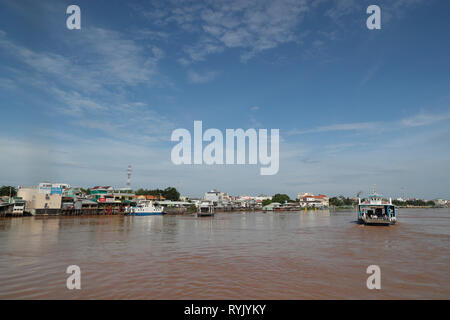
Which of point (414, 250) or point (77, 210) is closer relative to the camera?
point (414, 250)

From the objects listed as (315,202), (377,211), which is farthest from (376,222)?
(315,202)

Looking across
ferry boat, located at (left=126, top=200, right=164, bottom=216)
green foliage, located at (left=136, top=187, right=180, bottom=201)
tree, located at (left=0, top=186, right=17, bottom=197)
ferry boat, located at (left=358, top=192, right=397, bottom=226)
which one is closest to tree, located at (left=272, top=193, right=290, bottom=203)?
green foliage, located at (left=136, top=187, right=180, bottom=201)

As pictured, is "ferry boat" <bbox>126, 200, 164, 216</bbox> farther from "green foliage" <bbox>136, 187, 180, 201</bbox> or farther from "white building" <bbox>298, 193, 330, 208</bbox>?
"white building" <bbox>298, 193, 330, 208</bbox>

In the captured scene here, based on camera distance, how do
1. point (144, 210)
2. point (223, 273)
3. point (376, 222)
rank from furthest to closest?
point (144, 210) → point (376, 222) → point (223, 273)

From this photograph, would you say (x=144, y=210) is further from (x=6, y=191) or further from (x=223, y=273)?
(x=223, y=273)

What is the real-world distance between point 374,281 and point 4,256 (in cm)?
1658

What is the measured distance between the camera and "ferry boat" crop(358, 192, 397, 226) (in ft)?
96.5

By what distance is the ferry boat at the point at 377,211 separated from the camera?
96.5ft

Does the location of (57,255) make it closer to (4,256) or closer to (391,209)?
(4,256)

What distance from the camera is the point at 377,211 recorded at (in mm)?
33656
